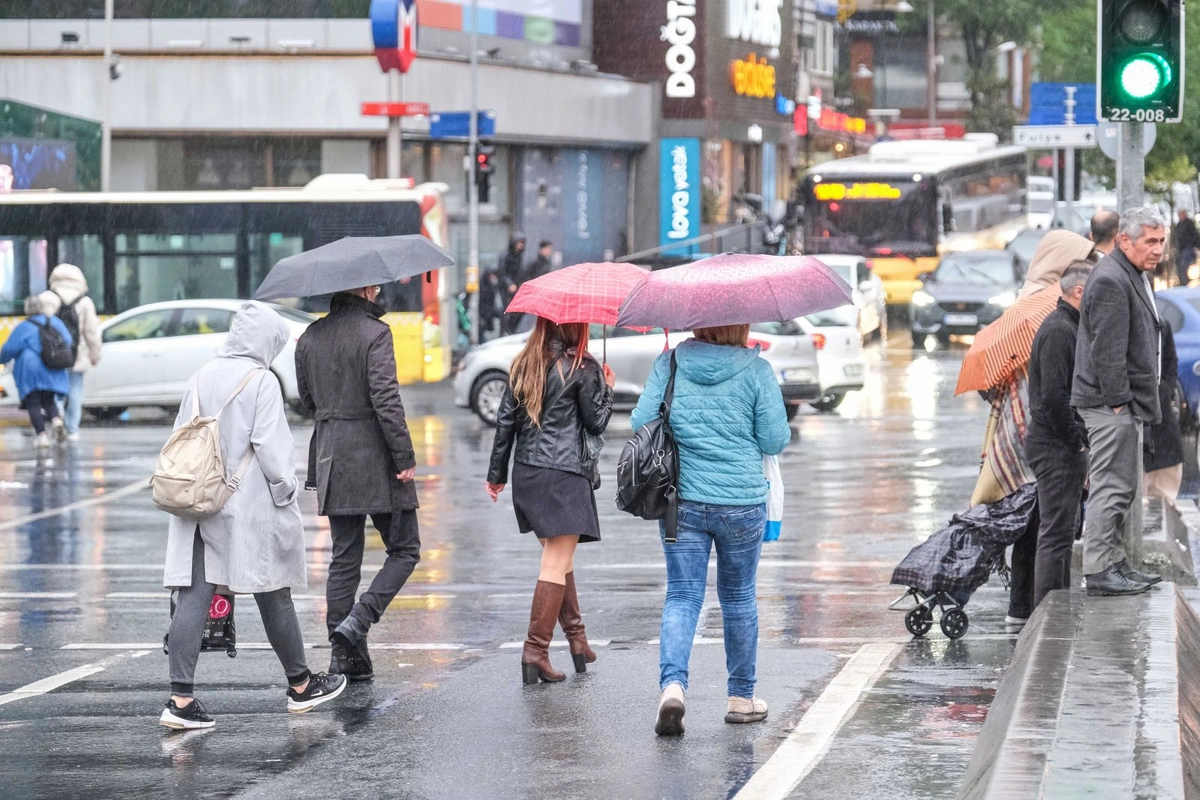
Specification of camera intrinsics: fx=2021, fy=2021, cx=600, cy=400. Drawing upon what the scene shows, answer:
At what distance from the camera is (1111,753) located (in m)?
5.83

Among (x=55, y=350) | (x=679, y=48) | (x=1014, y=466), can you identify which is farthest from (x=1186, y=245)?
(x=1014, y=466)

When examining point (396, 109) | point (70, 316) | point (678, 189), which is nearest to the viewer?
point (70, 316)

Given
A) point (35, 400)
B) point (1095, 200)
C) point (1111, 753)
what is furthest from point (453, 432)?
point (1095, 200)

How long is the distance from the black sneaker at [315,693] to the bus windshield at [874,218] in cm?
3792

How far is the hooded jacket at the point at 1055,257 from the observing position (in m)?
10.2

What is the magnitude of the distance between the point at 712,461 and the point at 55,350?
15.2 m

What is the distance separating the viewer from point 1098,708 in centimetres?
650

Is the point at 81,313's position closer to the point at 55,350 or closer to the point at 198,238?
the point at 55,350

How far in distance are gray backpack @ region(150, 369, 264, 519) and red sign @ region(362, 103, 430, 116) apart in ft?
80.7

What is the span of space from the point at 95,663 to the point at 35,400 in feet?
40.9

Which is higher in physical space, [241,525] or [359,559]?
[241,525]

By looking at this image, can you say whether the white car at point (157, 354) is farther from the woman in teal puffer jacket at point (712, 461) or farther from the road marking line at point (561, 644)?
the woman in teal puffer jacket at point (712, 461)

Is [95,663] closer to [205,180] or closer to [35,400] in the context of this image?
[35,400]

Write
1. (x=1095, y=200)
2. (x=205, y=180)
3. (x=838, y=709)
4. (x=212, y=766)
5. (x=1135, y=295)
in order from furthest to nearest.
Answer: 1. (x=1095, y=200)
2. (x=205, y=180)
3. (x=1135, y=295)
4. (x=838, y=709)
5. (x=212, y=766)
